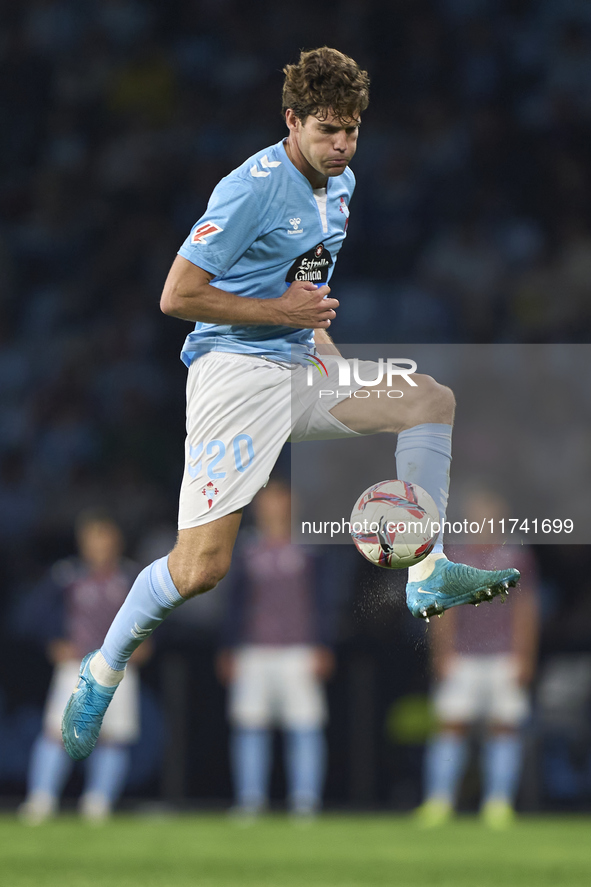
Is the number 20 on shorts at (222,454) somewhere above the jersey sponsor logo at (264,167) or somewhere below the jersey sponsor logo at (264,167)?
below

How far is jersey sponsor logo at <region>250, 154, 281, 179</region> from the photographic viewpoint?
169 inches

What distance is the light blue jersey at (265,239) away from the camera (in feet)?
13.9

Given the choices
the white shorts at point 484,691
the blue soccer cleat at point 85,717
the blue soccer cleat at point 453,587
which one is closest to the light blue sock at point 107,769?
the white shorts at point 484,691

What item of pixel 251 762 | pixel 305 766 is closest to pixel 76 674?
pixel 251 762

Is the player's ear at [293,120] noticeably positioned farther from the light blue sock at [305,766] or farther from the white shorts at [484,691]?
the light blue sock at [305,766]

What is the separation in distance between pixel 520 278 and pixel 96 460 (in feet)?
12.8

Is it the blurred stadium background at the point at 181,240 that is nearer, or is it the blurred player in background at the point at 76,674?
the blurred player in background at the point at 76,674

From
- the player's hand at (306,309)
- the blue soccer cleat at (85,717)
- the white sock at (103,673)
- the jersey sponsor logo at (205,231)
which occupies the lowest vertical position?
the blue soccer cleat at (85,717)

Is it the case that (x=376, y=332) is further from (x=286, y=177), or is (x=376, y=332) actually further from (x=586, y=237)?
(x=286, y=177)

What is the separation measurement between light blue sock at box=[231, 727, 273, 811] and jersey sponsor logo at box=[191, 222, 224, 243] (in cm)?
605

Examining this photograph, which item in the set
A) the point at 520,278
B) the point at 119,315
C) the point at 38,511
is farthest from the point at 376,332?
the point at 38,511

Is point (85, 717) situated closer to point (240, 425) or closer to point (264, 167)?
point (240, 425)

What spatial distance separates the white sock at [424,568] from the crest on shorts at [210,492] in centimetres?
69

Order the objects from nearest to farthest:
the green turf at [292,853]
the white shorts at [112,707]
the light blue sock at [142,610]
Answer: the light blue sock at [142,610], the green turf at [292,853], the white shorts at [112,707]
